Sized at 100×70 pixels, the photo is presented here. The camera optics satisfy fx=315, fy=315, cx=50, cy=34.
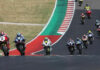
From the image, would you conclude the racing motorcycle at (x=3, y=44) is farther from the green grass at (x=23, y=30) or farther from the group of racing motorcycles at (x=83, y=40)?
the green grass at (x=23, y=30)

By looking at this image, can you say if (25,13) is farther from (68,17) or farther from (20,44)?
(20,44)

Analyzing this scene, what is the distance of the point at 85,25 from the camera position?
32.7 metres

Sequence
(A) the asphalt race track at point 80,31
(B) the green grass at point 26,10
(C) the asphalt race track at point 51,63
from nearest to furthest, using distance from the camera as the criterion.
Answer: (C) the asphalt race track at point 51,63, (A) the asphalt race track at point 80,31, (B) the green grass at point 26,10

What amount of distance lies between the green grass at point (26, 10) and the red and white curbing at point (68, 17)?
6.35 ft

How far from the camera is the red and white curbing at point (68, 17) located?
107ft

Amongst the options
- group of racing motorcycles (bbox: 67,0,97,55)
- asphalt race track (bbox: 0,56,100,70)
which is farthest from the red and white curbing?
asphalt race track (bbox: 0,56,100,70)

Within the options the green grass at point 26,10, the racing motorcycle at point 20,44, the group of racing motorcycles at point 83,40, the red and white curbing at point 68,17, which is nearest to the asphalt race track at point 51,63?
the racing motorcycle at point 20,44

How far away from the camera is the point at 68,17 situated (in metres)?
34.9

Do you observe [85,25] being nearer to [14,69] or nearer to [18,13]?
[18,13]

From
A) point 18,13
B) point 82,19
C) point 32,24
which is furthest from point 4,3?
point 82,19

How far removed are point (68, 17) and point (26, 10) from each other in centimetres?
506

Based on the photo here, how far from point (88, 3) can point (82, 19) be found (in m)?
6.64

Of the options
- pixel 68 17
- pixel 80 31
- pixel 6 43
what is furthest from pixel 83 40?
pixel 6 43

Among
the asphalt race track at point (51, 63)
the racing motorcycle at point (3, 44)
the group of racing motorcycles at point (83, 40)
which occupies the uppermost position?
the asphalt race track at point (51, 63)
